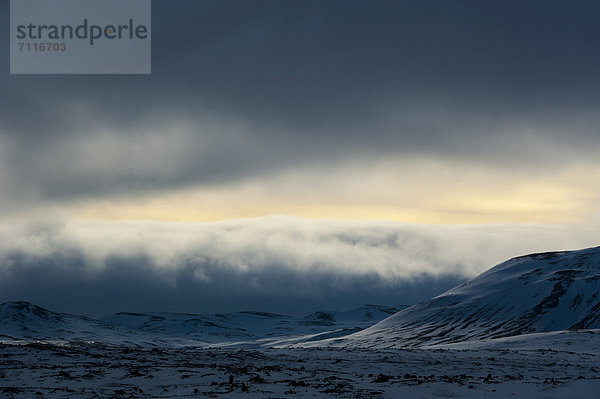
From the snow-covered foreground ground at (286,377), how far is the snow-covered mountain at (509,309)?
10254 cm

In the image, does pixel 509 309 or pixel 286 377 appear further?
pixel 509 309

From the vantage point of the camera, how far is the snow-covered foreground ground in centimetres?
2330

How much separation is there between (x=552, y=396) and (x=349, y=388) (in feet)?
26.9

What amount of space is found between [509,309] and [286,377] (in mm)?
148595

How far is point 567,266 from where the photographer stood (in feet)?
A: 609

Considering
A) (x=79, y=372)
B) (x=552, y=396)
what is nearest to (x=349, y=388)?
(x=552, y=396)

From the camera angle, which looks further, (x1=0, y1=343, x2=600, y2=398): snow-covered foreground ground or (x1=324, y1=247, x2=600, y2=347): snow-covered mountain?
(x1=324, y1=247, x2=600, y2=347): snow-covered mountain

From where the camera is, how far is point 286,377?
95.9 ft

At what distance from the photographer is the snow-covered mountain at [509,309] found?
14500 centimetres

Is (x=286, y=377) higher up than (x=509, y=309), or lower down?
higher up

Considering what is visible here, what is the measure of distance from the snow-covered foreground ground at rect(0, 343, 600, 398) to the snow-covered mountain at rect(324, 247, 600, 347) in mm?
102537

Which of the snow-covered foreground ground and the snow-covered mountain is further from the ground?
the snow-covered foreground ground

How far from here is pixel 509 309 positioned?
162 meters

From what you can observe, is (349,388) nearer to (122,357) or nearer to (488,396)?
(488,396)
